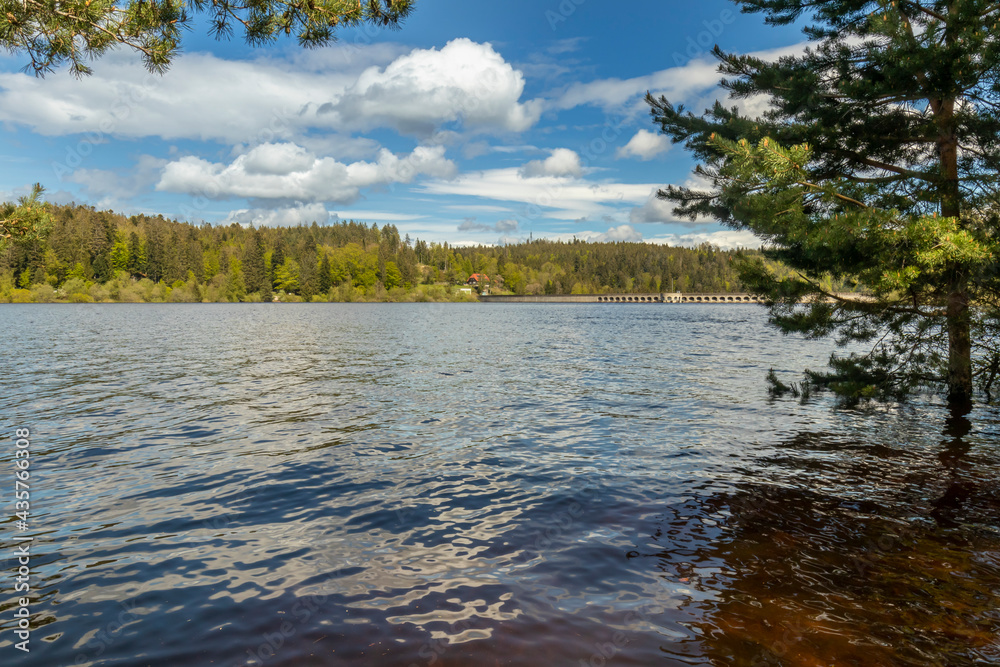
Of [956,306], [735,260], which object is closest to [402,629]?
[735,260]

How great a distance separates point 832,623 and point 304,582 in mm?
6735

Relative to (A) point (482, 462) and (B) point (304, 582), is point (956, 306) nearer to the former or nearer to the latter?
(A) point (482, 462)

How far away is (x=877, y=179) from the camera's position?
13219 mm

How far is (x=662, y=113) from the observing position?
16328 millimetres

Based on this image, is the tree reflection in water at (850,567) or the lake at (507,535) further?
the lake at (507,535)

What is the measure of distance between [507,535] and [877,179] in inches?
496

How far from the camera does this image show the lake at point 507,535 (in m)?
6.04

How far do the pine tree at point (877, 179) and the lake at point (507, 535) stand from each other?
303 centimetres

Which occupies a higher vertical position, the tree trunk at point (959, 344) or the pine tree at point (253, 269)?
the pine tree at point (253, 269)

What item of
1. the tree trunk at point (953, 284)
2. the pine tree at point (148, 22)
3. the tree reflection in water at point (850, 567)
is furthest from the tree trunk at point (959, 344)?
the pine tree at point (148, 22)

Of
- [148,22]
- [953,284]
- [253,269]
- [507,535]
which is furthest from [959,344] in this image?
[253,269]

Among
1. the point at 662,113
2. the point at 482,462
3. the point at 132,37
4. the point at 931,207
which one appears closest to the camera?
the point at 132,37

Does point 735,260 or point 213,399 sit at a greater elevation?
point 735,260

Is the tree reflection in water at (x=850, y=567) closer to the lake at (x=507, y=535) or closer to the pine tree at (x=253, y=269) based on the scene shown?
the lake at (x=507, y=535)
